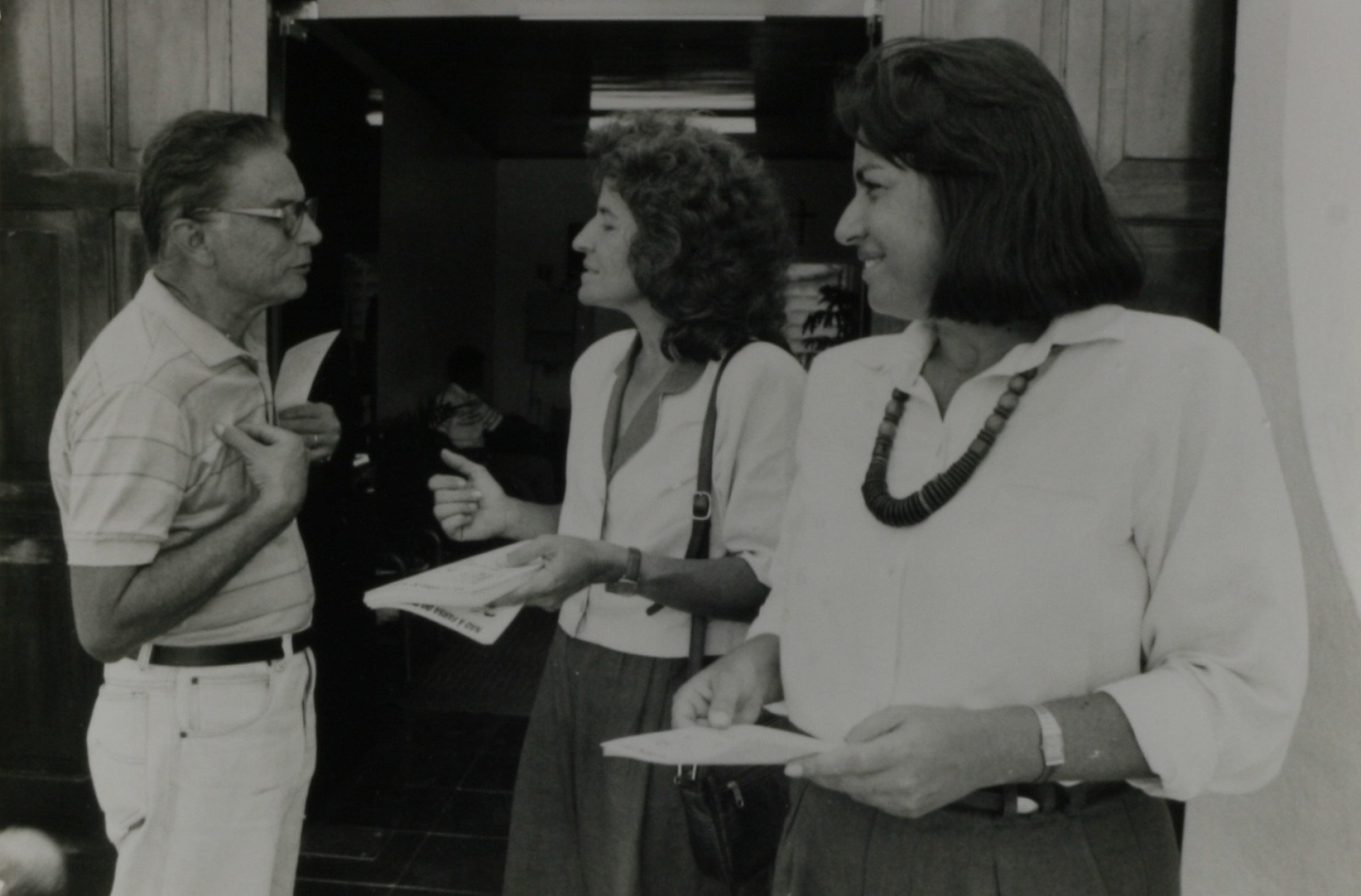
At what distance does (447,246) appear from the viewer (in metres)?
9.73

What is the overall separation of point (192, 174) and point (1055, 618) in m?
1.81

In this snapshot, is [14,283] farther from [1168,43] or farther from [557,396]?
[557,396]

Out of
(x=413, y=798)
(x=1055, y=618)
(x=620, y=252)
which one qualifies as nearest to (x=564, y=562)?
(x=620, y=252)

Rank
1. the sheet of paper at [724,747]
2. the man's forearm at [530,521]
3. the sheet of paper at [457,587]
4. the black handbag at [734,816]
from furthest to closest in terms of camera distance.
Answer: the man's forearm at [530,521] → the black handbag at [734,816] → the sheet of paper at [457,587] → the sheet of paper at [724,747]

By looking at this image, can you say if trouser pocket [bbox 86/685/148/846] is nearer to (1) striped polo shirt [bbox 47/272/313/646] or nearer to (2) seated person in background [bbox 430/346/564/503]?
(1) striped polo shirt [bbox 47/272/313/646]

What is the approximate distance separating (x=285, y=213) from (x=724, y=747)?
1592 millimetres

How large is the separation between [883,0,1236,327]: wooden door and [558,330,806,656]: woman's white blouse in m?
1.20

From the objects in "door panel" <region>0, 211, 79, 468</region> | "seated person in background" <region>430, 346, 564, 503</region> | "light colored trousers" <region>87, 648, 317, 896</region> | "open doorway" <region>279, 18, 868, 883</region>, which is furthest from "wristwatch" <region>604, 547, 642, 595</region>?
"seated person in background" <region>430, 346, 564, 503</region>

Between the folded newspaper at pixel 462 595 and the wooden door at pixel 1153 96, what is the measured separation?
177cm

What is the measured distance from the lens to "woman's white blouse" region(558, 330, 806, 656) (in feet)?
6.66

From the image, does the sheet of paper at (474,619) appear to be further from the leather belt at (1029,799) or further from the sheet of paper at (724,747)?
the leather belt at (1029,799)

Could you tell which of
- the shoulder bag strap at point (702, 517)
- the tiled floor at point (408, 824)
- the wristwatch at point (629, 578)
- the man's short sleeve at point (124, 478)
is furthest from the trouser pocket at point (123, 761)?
the tiled floor at point (408, 824)

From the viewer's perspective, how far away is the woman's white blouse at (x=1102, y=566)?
3.79 ft

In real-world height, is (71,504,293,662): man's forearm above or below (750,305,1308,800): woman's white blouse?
below
